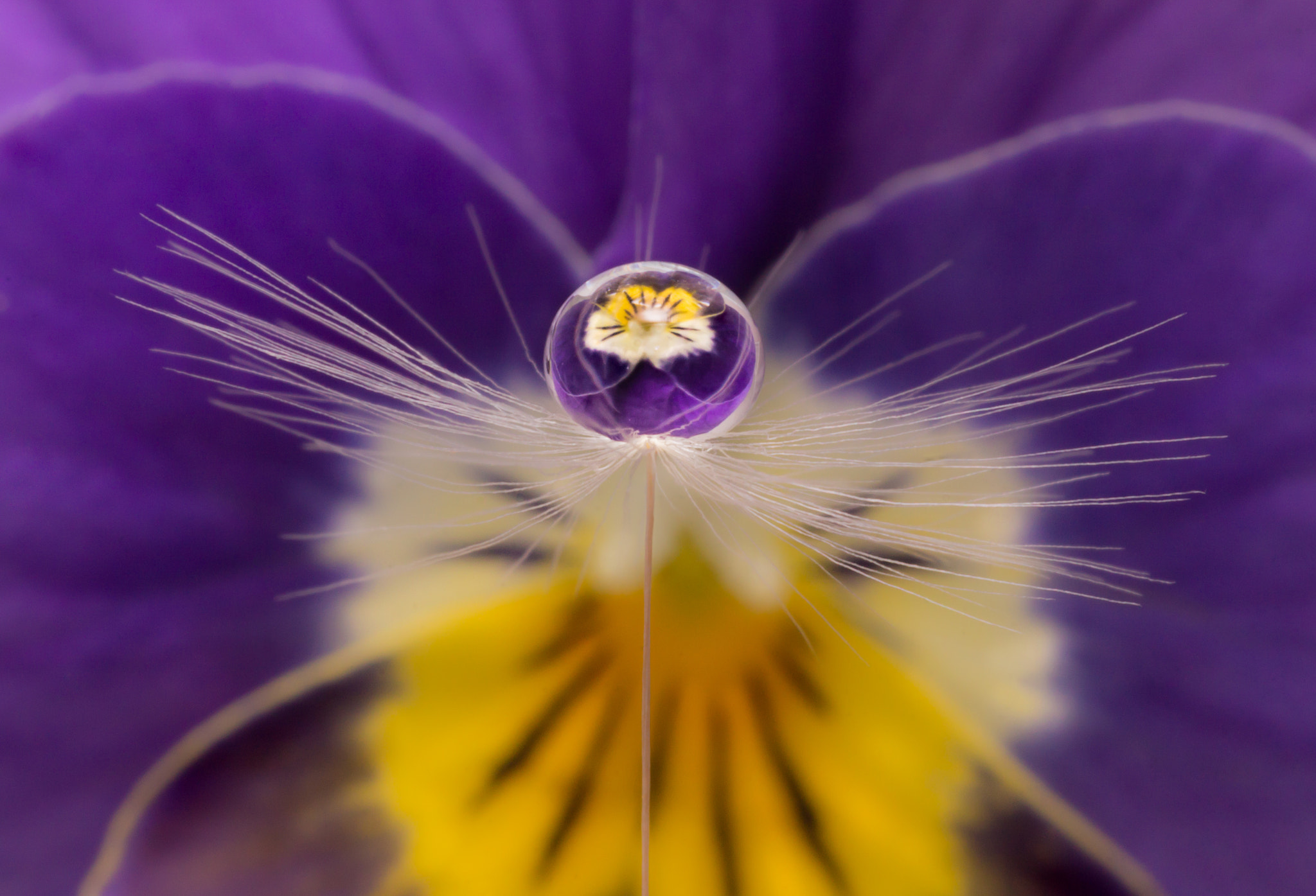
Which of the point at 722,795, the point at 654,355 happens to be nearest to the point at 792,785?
the point at 722,795

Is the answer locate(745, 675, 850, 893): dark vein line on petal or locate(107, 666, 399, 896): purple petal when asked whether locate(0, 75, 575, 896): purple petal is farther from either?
locate(745, 675, 850, 893): dark vein line on petal

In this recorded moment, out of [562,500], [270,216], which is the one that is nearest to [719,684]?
[562,500]

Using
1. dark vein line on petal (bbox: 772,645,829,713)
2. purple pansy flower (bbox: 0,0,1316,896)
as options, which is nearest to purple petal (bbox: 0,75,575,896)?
purple pansy flower (bbox: 0,0,1316,896)

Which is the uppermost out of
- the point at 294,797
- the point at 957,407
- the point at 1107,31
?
the point at 1107,31

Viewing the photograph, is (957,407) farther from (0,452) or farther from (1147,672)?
(0,452)

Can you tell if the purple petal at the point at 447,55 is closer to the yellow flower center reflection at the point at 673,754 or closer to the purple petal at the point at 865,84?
the purple petal at the point at 865,84
